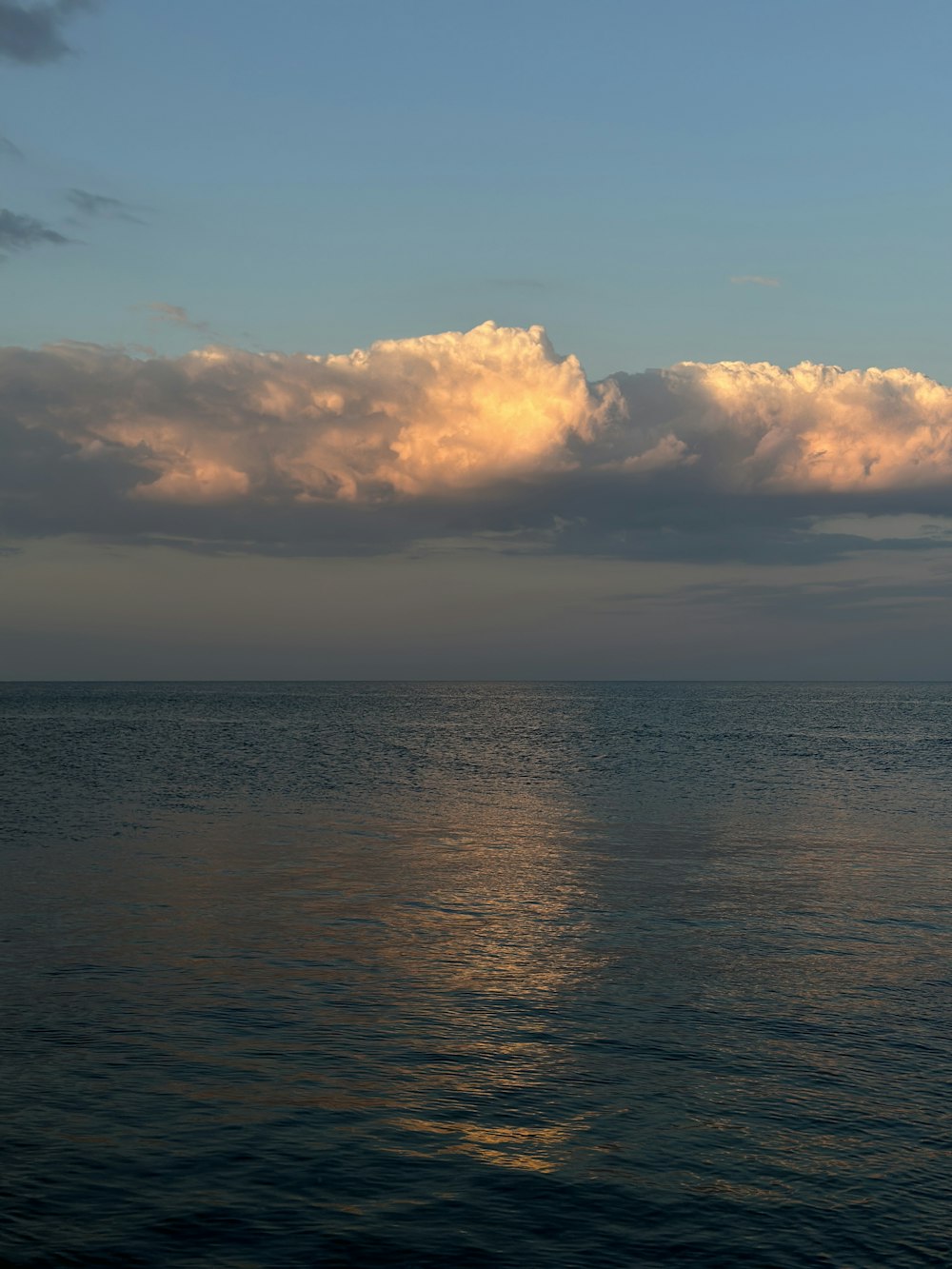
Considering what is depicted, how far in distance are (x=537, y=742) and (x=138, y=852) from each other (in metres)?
68.0

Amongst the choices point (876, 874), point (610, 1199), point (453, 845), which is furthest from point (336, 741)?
point (610, 1199)

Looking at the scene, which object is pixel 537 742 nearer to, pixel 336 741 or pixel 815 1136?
pixel 336 741

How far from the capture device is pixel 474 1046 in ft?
53.3

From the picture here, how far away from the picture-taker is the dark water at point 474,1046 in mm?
11031

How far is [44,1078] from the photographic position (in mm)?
14617

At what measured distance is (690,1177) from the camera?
12.0 meters

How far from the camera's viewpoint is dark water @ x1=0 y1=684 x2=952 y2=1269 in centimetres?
1103

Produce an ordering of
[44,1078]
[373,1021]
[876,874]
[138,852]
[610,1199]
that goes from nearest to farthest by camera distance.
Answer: [610,1199] → [44,1078] → [373,1021] → [876,874] → [138,852]

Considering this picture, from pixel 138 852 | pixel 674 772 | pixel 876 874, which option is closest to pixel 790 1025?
pixel 876 874

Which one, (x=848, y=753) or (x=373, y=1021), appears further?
(x=848, y=753)

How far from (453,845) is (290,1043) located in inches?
819

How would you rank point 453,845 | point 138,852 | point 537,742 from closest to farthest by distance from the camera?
point 138,852 → point 453,845 → point 537,742

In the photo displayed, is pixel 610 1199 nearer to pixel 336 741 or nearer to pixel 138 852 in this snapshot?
pixel 138 852

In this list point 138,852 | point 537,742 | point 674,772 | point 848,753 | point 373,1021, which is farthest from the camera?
point 537,742
